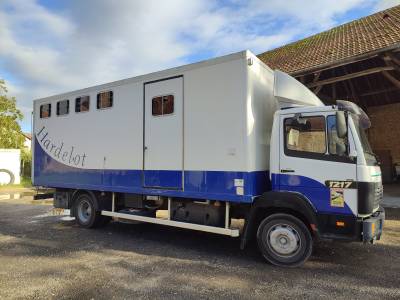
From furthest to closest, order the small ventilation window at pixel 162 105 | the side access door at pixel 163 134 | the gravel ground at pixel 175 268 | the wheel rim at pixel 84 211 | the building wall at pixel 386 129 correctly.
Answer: the building wall at pixel 386 129
the wheel rim at pixel 84 211
the small ventilation window at pixel 162 105
the side access door at pixel 163 134
the gravel ground at pixel 175 268

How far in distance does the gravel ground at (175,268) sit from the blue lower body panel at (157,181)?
111 centimetres

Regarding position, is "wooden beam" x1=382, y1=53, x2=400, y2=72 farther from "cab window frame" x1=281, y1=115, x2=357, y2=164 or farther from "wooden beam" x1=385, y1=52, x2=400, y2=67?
"cab window frame" x1=281, y1=115, x2=357, y2=164

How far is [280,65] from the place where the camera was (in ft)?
46.3

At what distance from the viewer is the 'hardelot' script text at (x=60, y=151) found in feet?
28.2

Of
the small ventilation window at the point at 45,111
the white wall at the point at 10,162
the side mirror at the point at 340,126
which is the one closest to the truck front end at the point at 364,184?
the side mirror at the point at 340,126

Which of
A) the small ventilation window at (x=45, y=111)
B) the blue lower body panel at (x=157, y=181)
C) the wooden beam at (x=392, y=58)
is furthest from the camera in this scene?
the wooden beam at (x=392, y=58)

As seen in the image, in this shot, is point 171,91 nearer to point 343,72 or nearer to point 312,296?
point 312,296

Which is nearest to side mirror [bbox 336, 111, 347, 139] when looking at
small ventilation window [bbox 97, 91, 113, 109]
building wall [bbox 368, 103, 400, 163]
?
small ventilation window [bbox 97, 91, 113, 109]

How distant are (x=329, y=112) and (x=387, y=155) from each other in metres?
15.4

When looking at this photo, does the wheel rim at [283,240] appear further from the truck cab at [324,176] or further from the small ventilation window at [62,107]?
the small ventilation window at [62,107]

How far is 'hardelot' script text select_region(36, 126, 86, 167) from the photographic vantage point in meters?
8.58

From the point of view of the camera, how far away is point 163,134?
6938mm

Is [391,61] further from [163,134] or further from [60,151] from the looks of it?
[60,151]

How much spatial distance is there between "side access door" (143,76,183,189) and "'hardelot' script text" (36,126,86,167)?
2203 mm
